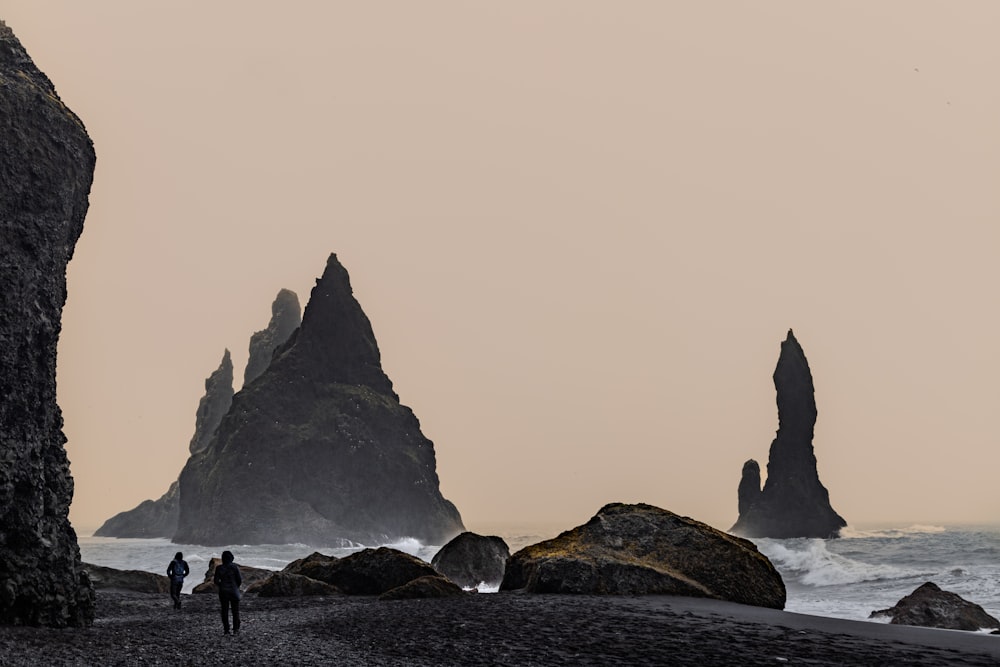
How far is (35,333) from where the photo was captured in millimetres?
21516

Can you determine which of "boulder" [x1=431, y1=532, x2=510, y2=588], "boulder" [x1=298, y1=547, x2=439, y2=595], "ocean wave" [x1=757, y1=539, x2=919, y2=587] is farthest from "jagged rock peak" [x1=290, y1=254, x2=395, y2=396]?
"boulder" [x1=298, y1=547, x2=439, y2=595]

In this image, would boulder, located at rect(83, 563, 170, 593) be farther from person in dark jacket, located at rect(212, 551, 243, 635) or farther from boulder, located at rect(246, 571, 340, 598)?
person in dark jacket, located at rect(212, 551, 243, 635)

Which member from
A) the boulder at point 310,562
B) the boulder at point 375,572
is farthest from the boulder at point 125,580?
the boulder at point 375,572

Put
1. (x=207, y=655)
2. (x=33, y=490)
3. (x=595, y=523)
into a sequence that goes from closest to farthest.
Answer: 1. (x=207, y=655)
2. (x=33, y=490)
3. (x=595, y=523)

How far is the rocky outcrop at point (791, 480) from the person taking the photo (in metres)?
145

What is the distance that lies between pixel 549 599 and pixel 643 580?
411 centimetres

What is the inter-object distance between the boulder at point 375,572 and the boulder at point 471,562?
429 centimetres

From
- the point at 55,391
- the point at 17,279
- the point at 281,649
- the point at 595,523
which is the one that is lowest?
the point at 281,649

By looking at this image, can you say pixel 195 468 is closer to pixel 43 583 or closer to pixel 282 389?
pixel 282 389

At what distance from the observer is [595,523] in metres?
29.4

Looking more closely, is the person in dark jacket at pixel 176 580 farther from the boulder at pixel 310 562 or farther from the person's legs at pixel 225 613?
the person's legs at pixel 225 613

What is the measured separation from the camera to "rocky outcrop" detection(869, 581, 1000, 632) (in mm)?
24031

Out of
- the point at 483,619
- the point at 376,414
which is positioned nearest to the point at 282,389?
the point at 376,414

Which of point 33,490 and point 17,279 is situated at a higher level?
point 17,279
